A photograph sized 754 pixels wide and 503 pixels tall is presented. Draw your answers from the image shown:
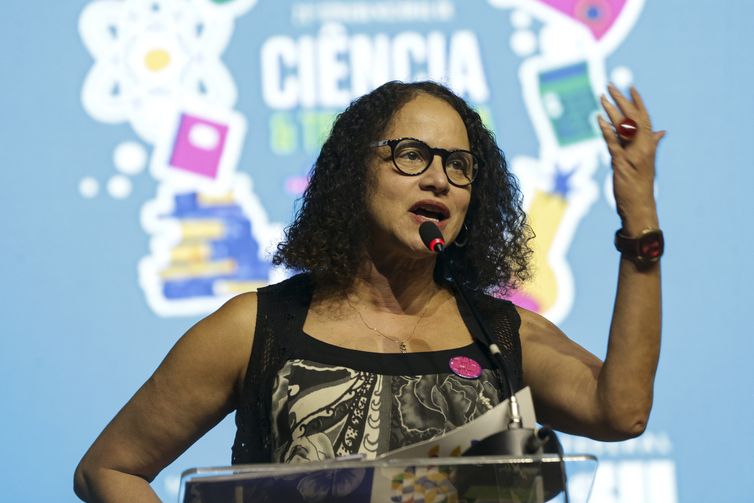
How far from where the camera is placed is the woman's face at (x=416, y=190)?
1795 mm

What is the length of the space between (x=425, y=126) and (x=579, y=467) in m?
0.75

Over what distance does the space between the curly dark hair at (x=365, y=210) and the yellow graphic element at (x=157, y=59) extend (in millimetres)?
995

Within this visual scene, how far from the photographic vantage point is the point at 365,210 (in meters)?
1.89

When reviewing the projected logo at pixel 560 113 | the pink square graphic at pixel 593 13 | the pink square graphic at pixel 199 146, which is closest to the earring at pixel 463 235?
the projected logo at pixel 560 113

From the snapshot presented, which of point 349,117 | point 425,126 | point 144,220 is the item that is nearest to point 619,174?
point 425,126

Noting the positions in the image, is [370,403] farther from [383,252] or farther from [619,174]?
[619,174]

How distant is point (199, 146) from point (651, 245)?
1534mm

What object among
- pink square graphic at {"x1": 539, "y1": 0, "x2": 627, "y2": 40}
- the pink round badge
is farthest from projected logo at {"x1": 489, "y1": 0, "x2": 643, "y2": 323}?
the pink round badge

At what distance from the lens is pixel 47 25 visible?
290 cm

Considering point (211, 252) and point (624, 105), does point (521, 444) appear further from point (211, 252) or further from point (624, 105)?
point (211, 252)

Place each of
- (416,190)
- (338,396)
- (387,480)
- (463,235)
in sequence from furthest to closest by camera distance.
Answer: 1. (463,235)
2. (416,190)
3. (338,396)
4. (387,480)

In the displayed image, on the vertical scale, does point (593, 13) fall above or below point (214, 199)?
above

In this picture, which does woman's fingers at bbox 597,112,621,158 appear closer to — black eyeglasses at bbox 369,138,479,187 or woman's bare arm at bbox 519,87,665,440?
woman's bare arm at bbox 519,87,665,440

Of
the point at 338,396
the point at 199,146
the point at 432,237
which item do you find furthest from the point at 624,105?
the point at 199,146
